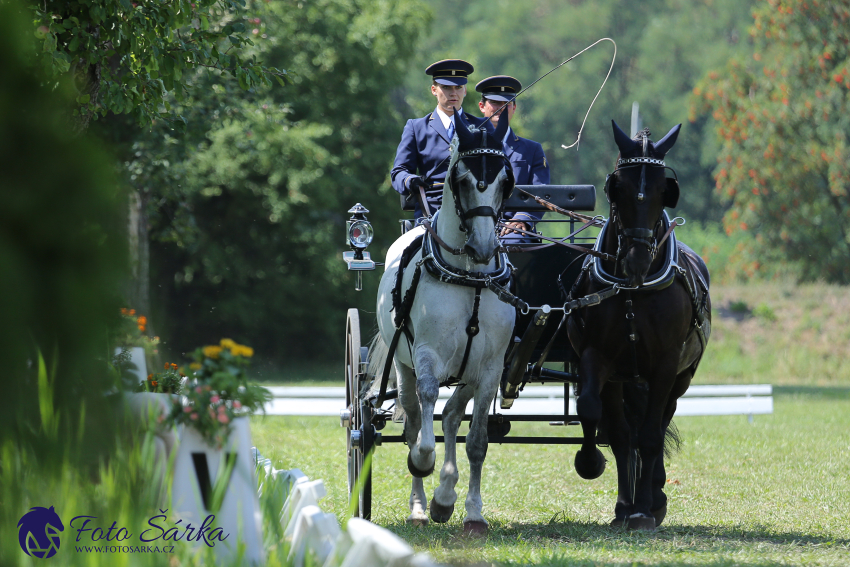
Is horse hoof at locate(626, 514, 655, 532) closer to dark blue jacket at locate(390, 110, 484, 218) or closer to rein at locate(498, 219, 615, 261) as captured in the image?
rein at locate(498, 219, 615, 261)

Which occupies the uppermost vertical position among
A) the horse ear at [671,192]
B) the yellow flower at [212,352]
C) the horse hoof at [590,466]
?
the horse ear at [671,192]

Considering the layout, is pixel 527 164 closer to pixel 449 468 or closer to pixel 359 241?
pixel 359 241

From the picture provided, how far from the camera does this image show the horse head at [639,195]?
5461 millimetres

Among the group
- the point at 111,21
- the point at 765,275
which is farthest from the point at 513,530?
the point at 765,275

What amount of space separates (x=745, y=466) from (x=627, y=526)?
4.34 meters

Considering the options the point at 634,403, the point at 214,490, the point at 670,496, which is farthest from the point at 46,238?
the point at 670,496

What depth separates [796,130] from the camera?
997 inches

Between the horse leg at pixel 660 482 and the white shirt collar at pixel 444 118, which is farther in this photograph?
the white shirt collar at pixel 444 118

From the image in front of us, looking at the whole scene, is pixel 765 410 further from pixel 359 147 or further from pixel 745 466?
pixel 359 147

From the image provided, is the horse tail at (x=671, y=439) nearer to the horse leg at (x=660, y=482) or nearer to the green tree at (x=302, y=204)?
the horse leg at (x=660, y=482)

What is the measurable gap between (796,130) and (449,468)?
2250 centimetres

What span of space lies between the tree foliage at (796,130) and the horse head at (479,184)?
838 inches

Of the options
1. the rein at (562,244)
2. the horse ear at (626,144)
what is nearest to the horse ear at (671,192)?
the horse ear at (626,144)

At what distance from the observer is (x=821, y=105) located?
81.1 ft
